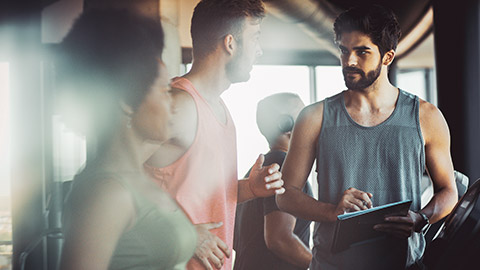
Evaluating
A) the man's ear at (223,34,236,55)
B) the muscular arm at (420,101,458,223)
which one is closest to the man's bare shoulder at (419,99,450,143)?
the muscular arm at (420,101,458,223)

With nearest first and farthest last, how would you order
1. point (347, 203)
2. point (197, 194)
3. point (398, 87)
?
point (197, 194), point (347, 203), point (398, 87)

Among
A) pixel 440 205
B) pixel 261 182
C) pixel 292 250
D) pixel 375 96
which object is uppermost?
pixel 375 96

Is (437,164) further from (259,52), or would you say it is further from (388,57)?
(259,52)

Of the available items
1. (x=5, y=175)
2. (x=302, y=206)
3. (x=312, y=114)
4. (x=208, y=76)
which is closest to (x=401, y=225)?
(x=302, y=206)

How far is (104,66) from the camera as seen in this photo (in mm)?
702

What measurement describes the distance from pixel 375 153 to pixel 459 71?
26.0 inches

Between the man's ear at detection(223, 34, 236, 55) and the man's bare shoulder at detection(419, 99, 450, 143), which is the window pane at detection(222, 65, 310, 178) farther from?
the man's bare shoulder at detection(419, 99, 450, 143)

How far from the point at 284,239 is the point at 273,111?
36 centimetres

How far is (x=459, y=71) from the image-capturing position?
5.23 feet

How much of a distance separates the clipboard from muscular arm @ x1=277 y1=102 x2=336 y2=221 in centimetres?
9

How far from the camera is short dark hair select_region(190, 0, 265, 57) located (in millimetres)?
1011

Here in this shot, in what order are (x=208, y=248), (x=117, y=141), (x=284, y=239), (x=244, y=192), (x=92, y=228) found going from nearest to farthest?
(x=92, y=228), (x=117, y=141), (x=208, y=248), (x=244, y=192), (x=284, y=239)

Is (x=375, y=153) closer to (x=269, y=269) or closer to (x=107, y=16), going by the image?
(x=269, y=269)

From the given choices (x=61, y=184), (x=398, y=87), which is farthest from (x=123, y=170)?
(x=398, y=87)
